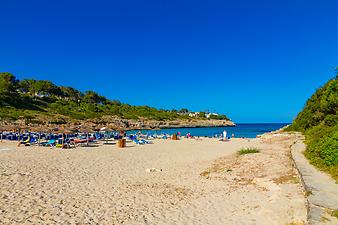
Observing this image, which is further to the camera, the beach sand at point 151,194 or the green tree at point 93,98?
the green tree at point 93,98

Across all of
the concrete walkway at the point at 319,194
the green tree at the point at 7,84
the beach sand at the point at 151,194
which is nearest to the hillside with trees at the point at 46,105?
the green tree at the point at 7,84

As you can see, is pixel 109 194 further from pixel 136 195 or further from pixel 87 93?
pixel 87 93

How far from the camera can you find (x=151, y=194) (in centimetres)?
1066

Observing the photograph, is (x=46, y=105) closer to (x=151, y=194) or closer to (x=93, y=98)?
(x=93, y=98)

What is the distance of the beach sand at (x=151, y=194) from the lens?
790cm

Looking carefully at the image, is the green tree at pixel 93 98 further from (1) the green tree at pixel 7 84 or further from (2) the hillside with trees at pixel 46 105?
(1) the green tree at pixel 7 84

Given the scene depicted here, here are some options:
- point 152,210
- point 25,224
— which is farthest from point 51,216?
point 152,210

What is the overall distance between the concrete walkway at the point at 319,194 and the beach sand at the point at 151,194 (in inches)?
15.3

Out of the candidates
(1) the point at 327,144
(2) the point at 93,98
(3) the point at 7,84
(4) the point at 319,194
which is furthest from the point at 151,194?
(2) the point at 93,98

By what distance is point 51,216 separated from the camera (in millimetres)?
7871

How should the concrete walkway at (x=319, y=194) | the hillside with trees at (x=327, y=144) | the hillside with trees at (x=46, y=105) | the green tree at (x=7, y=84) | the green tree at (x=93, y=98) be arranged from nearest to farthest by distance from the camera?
the concrete walkway at (x=319, y=194)
the hillside with trees at (x=327, y=144)
the hillside with trees at (x=46, y=105)
the green tree at (x=7, y=84)
the green tree at (x=93, y=98)

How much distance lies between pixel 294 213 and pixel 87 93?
107m

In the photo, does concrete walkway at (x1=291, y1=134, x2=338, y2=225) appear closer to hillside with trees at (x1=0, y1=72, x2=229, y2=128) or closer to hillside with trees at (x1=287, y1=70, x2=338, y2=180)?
hillside with trees at (x1=287, y1=70, x2=338, y2=180)

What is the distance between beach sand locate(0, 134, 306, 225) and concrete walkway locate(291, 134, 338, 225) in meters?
0.39
